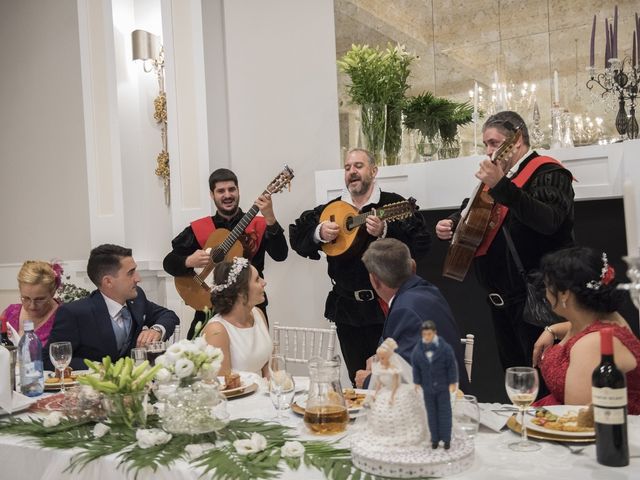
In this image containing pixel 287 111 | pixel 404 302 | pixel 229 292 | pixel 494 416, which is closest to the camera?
pixel 494 416

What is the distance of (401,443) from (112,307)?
209cm

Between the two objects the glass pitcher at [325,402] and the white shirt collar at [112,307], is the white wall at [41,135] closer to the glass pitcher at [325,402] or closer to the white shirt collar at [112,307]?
the white shirt collar at [112,307]

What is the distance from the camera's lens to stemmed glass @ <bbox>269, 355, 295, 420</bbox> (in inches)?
77.7

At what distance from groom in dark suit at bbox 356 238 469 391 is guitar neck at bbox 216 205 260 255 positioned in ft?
5.49

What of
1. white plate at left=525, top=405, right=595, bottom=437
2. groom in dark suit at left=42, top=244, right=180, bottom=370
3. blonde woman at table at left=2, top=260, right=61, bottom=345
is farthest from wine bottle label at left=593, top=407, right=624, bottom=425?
blonde woman at table at left=2, top=260, right=61, bottom=345

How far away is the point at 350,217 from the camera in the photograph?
3.89 m

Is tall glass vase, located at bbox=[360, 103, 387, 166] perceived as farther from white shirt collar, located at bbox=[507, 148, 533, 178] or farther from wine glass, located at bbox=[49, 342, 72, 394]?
wine glass, located at bbox=[49, 342, 72, 394]

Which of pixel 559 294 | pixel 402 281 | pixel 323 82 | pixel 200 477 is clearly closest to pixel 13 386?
pixel 200 477

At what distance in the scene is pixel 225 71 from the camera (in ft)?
17.1

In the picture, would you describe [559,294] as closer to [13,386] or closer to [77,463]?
[77,463]

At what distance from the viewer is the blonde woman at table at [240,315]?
291 centimetres

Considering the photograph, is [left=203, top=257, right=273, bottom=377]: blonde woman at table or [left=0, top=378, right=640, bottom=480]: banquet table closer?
[left=0, top=378, right=640, bottom=480]: banquet table

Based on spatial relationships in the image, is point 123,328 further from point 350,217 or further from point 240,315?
point 350,217

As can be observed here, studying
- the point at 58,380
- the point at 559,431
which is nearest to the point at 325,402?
the point at 559,431
